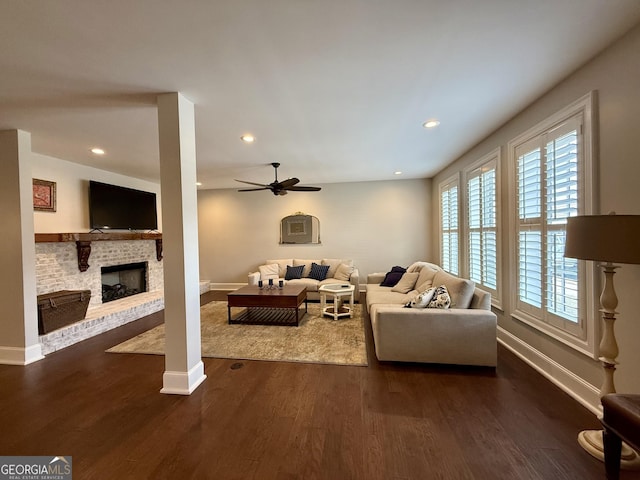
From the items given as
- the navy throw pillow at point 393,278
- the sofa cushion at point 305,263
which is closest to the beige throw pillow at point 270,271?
the sofa cushion at point 305,263

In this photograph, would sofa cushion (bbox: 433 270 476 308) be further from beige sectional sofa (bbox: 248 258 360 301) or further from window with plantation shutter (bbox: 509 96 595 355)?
beige sectional sofa (bbox: 248 258 360 301)

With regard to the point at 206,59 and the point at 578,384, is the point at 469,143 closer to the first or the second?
the point at 578,384

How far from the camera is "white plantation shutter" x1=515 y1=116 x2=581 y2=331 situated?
2.19m

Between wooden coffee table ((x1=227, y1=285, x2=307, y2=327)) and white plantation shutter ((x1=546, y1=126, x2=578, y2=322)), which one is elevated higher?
white plantation shutter ((x1=546, y1=126, x2=578, y2=322))

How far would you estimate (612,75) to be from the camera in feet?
6.01

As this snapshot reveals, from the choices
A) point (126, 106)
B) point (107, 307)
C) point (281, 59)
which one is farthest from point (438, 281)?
point (107, 307)

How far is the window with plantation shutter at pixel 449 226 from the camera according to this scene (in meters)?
4.70

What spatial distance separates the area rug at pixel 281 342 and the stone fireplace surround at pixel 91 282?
715mm

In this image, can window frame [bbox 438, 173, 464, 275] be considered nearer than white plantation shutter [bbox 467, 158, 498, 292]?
No

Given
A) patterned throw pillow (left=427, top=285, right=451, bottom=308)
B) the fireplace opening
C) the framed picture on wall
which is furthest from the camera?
the fireplace opening

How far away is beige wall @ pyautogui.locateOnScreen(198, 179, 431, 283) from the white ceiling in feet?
9.65

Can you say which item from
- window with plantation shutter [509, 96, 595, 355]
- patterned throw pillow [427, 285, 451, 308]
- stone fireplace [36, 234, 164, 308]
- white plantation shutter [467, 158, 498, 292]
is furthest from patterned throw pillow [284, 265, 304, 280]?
window with plantation shutter [509, 96, 595, 355]

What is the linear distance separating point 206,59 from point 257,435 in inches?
104

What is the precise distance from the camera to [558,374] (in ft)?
7.76
